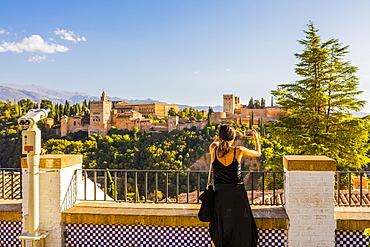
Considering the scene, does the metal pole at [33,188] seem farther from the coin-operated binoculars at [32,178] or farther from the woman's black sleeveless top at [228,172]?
the woman's black sleeveless top at [228,172]

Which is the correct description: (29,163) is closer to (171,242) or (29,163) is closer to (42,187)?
(42,187)

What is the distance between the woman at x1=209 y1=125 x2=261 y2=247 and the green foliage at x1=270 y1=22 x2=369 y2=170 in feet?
47.4

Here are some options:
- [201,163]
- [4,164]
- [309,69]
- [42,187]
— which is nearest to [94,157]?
[4,164]

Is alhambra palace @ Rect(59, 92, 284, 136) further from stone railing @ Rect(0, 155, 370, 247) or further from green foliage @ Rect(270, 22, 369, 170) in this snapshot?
stone railing @ Rect(0, 155, 370, 247)

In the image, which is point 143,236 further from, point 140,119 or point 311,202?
point 140,119

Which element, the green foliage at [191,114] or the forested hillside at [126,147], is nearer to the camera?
the forested hillside at [126,147]

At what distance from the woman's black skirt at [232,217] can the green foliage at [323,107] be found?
1443 centimetres

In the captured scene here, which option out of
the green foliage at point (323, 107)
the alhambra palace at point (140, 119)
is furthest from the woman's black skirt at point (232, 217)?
the alhambra palace at point (140, 119)

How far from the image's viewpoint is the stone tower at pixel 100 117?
73375 millimetres

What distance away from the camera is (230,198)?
8.89ft

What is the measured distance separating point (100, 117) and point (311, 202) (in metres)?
75.8

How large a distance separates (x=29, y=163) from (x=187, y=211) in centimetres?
172

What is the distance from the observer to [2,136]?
6350 centimetres

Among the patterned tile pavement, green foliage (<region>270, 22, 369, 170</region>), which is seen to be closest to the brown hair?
the patterned tile pavement
